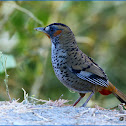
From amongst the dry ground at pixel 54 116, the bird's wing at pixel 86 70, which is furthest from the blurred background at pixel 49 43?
the dry ground at pixel 54 116

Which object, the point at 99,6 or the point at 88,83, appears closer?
the point at 88,83

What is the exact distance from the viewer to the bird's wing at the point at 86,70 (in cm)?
409

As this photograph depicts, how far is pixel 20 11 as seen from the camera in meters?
6.67

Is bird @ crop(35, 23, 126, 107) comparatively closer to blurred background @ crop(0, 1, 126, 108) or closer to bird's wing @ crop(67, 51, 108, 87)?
bird's wing @ crop(67, 51, 108, 87)

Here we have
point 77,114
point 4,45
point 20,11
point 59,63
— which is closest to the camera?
point 77,114

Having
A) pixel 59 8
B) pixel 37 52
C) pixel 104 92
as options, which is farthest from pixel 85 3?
pixel 104 92

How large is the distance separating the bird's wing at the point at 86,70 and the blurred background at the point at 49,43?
1.64 meters

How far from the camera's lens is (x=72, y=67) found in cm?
407

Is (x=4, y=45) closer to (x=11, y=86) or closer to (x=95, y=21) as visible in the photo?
(x=11, y=86)

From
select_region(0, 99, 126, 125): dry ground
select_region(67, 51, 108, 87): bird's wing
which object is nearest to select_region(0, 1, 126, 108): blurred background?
select_region(67, 51, 108, 87): bird's wing

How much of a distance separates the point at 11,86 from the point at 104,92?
3.10 metres

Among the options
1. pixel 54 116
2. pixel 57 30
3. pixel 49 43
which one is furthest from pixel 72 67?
pixel 49 43

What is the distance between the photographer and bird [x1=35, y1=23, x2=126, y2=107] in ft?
13.3

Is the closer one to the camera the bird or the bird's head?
the bird
